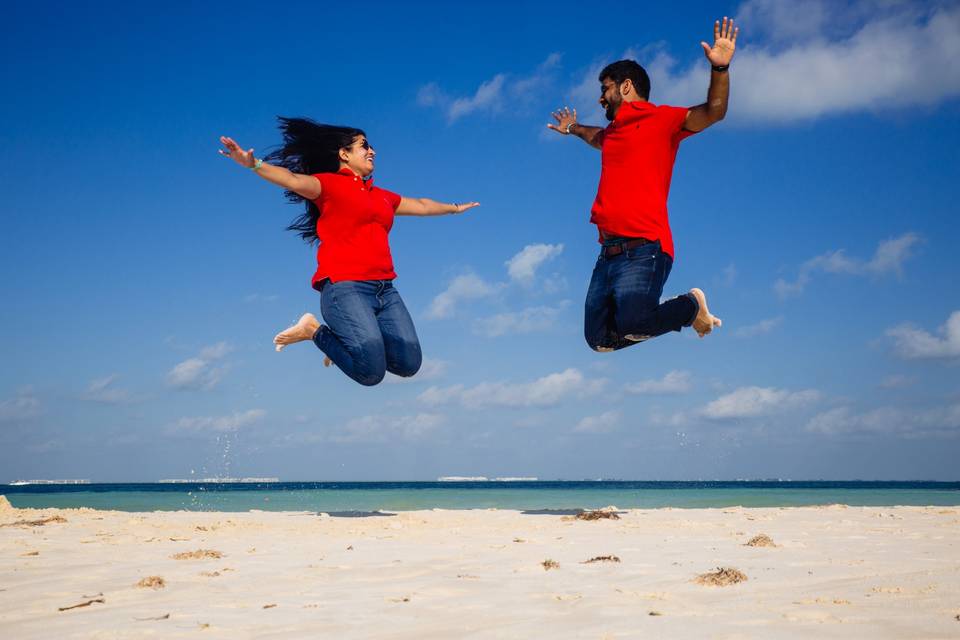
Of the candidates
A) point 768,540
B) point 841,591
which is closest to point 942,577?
point 841,591

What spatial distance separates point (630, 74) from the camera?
238 inches

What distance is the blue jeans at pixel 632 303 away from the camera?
558 centimetres

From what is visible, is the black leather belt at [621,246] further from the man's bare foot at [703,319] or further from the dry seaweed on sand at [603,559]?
the dry seaweed on sand at [603,559]

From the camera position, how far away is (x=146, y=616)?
449 centimetres

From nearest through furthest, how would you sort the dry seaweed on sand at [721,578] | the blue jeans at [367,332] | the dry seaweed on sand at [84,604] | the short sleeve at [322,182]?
1. the dry seaweed on sand at [84,604]
2. the dry seaweed on sand at [721,578]
3. the blue jeans at [367,332]
4. the short sleeve at [322,182]

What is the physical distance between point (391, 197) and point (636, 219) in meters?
2.50

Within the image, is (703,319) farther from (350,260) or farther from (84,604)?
(84,604)

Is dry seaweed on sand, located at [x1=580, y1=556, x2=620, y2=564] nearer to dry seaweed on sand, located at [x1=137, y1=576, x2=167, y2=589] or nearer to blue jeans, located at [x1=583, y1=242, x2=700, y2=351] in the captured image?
blue jeans, located at [x1=583, y1=242, x2=700, y2=351]

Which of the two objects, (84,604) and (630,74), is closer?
(84,604)

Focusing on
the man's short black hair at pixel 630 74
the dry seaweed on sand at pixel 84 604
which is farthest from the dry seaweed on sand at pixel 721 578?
the dry seaweed on sand at pixel 84 604

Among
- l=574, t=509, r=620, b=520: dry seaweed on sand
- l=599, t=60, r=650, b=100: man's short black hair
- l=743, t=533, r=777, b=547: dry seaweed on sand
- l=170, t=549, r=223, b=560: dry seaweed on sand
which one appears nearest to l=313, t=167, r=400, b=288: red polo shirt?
l=599, t=60, r=650, b=100: man's short black hair

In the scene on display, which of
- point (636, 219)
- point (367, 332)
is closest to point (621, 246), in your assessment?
point (636, 219)

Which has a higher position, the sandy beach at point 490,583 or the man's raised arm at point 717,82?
the man's raised arm at point 717,82

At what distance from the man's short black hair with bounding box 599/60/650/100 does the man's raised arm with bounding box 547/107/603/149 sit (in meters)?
0.51
